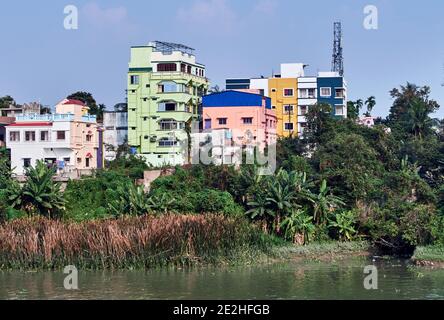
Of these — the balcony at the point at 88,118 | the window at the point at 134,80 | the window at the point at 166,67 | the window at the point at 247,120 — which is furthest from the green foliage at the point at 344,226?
the window at the point at 134,80

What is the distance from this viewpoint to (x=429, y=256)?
3109 centimetres

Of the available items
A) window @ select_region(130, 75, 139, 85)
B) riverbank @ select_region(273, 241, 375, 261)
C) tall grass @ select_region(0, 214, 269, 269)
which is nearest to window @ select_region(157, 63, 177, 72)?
window @ select_region(130, 75, 139, 85)

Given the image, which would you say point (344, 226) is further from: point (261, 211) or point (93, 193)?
point (93, 193)

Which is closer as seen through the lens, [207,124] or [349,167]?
[349,167]

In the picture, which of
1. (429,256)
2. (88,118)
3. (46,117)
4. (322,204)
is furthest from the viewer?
(88,118)

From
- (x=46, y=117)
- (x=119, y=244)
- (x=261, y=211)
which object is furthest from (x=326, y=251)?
(x=46, y=117)

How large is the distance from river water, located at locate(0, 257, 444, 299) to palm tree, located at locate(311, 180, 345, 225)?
3769 mm

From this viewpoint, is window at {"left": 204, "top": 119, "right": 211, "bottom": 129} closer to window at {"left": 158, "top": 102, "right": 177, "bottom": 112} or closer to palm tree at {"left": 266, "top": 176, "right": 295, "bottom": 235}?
window at {"left": 158, "top": 102, "right": 177, "bottom": 112}

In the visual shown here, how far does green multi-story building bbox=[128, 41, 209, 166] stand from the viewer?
5141cm

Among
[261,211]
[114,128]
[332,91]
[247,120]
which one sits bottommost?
[261,211]

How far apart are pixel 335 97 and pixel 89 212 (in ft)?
77.7

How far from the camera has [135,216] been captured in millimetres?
33469

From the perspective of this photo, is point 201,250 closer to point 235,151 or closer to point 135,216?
point 135,216

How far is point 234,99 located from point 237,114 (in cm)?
88
